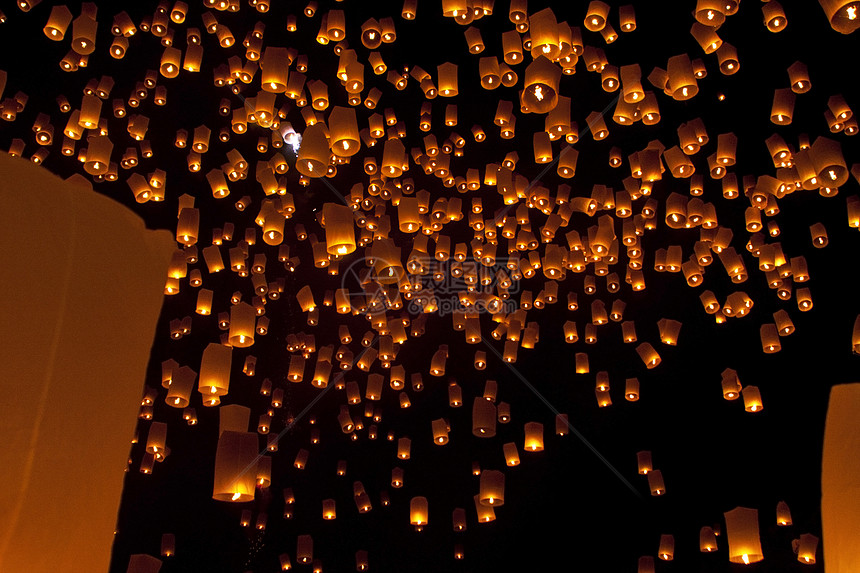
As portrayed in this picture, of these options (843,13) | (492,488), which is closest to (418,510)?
(492,488)

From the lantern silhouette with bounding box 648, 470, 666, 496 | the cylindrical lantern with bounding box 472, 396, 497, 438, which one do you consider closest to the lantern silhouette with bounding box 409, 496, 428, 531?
the cylindrical lantern with bounding box 472, 396, 497, 438

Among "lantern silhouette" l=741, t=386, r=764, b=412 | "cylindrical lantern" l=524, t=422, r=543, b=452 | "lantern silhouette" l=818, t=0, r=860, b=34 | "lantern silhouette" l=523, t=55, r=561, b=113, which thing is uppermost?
"lantern silhouette" l=523, t=55, r=561, b=113

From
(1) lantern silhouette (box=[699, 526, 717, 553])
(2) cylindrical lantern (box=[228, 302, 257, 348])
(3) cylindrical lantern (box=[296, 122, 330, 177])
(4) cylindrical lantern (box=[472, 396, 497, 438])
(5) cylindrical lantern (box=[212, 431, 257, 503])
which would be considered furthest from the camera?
(1) lantern silhouette (box=[699, 526, 717, 553])

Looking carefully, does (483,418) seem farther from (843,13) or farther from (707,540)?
(843,13)

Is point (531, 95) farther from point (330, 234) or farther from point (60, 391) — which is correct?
point (60, 391)

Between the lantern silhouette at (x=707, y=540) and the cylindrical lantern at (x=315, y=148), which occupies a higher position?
the cylindrical lantern at (x=315, y=148)

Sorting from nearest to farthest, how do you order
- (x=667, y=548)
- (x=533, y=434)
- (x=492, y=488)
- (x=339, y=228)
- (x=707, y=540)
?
(x=339, y=228) → (x=492, y=488) → (x=533, y=434) → (x=707, y=540) → (x=667, y=548)

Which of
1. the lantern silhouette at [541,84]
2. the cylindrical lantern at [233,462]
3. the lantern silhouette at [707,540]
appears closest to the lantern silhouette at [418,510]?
the lantern silhouette at [707,540]

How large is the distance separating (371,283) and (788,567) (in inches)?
140

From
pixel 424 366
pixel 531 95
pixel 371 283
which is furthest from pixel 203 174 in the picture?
pixel 531 95

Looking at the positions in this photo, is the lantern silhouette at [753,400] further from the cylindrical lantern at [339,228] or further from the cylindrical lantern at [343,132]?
the cylindrical lantern at [343,132]

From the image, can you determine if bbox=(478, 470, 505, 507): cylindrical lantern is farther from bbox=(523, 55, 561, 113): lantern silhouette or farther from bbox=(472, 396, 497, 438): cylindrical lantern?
bbox=(523, 55, 561, 113): lantern silhouette

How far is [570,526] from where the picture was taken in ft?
18.4

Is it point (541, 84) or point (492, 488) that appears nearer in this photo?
point (541, 84)
